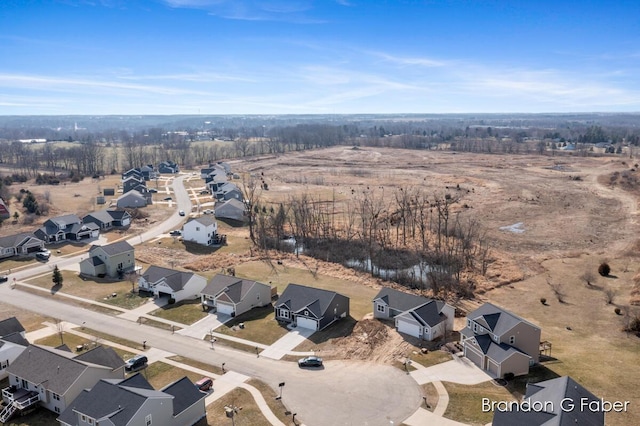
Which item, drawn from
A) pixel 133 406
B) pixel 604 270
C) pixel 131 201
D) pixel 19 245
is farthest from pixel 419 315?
pixel 131 201

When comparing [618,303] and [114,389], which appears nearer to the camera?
[114,389]

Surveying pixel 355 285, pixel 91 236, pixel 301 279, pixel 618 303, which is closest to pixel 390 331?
pixel 355 285

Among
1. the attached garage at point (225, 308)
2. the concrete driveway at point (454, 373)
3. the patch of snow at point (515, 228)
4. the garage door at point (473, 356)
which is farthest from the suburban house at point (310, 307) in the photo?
the patch of snow at point (515, 228)

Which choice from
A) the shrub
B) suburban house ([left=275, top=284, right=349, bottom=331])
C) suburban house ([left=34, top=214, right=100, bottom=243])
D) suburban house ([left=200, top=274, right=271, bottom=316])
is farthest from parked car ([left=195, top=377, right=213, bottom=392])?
suburban house ([left=34, top=214, right=100, bottom=243])

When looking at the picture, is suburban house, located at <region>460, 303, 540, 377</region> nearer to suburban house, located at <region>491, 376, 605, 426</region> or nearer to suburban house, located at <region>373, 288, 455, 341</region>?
suburban house, located at <region>373, 288, 455, 341</region>

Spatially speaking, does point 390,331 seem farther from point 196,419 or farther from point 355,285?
point 196,419
